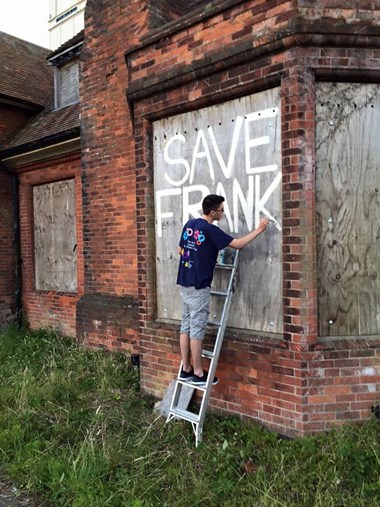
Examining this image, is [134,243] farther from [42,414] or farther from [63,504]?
[63,504]

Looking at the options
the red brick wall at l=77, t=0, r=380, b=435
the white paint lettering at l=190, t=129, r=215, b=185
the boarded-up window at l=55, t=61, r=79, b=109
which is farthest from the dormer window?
the white paint lettering at l=190, t=129, r=215, b=185

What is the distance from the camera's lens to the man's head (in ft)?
14.2

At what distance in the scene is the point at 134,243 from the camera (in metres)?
6.84

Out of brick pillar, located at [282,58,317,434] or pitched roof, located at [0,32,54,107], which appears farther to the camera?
pitched roof, located at [0,32,54,107]

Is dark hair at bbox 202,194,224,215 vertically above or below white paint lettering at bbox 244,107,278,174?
below

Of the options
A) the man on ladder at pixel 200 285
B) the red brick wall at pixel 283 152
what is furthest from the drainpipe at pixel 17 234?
the man on ladder at pixel 200 285

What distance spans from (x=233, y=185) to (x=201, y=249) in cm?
78

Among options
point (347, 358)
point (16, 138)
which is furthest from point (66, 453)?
point (16, 138)

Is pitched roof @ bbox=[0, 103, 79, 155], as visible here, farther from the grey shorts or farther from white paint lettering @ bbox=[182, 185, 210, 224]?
the grey shorts

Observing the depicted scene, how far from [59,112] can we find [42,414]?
7.08 metres

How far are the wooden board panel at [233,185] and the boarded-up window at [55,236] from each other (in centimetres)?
391

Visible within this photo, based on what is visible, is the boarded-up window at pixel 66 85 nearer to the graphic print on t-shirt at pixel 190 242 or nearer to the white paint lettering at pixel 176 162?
the white paint lettering at pixel 176 162

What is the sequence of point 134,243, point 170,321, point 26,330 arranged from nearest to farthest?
point 170,321, point 134,243, point 26,330

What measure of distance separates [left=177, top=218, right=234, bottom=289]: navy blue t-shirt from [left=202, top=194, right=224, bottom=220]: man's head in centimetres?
11
